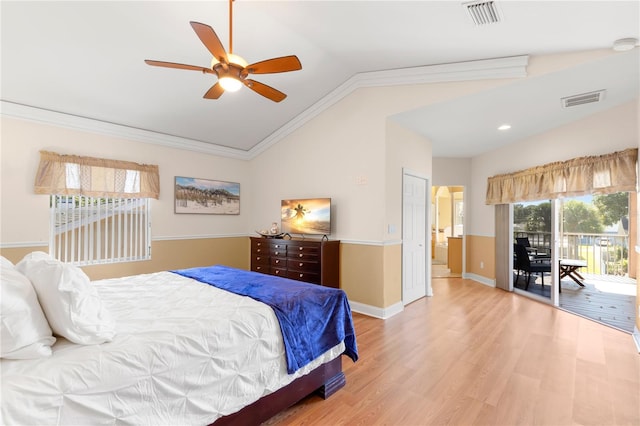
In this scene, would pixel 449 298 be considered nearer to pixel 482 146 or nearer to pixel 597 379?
pixel 597 379

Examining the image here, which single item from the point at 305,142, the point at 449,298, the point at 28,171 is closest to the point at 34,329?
the point at 28,171

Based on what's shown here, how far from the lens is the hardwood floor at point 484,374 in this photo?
1990 mm

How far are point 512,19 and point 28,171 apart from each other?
551 centimetres

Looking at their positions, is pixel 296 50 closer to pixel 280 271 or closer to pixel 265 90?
pixel 265 90

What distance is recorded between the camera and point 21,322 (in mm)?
1189

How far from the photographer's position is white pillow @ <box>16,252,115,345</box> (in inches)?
52.1

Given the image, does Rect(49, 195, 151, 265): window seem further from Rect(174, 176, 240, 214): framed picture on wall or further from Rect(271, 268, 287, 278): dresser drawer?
Rect(271, 268, 287, 278): dresser drawer

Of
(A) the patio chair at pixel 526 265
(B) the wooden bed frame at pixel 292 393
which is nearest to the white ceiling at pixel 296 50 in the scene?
(A) the patio chair at pixel 526 265

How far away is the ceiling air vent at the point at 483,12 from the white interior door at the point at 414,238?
221cm

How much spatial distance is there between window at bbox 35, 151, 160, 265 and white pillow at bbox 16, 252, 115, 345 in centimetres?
313

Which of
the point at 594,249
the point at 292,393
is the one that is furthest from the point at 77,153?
the point at 594,249

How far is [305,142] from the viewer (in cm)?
500

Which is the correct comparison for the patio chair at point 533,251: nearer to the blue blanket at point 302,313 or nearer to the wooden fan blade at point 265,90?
the blue blanket at point 302,313

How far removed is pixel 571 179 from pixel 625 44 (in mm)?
2043
